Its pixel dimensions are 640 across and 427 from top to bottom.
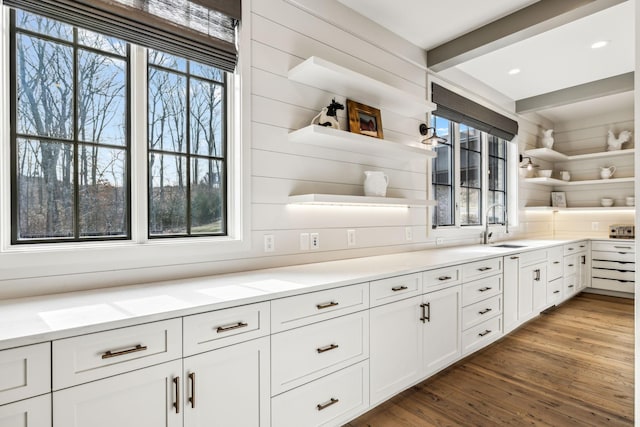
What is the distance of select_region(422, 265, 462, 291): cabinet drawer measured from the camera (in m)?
2.39

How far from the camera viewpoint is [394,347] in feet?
7.14

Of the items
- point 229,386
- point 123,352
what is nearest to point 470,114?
point 229,386

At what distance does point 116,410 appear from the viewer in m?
1.22

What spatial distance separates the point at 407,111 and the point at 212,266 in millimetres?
2111

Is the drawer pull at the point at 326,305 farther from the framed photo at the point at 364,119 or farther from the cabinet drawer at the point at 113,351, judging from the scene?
the framed photo at the point at 364,119

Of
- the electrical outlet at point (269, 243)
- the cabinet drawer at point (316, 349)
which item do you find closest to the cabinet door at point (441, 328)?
the cabinet drawer at point (316, 349)

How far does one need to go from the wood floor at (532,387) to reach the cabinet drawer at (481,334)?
0.32 ft

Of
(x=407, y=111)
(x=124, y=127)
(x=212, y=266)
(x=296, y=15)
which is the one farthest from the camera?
(x=407, y=111)

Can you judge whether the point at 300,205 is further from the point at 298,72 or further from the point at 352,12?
A: the point at 352,12

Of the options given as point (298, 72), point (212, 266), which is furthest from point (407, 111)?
point (212, 266)

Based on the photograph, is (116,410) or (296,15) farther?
(296,15)

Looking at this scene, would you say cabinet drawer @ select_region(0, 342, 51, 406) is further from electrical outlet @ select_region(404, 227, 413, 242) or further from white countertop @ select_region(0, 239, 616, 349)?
electrical outlet @ select_region(404, 227, 413, 242)

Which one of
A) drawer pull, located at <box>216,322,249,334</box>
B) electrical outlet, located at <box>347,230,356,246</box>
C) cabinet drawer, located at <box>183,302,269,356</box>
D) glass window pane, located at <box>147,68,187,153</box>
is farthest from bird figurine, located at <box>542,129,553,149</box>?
drawer pull, located at <box>216,322,249,334</box>

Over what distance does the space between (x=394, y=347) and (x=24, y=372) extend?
178cm
